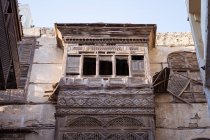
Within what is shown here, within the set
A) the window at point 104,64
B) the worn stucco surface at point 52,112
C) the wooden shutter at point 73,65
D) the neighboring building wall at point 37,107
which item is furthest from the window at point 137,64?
the neighboring building wall at point 37,107

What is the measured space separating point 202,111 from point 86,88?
11.7 feet

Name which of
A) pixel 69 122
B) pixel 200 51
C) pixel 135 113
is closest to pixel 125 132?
pixel 135 113

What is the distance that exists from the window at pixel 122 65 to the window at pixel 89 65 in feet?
2.47

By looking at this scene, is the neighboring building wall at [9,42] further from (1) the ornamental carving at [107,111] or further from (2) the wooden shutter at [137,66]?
(2) the wooden shutter at [137,66]

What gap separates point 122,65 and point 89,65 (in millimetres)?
1045

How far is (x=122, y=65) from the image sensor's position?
42.3 ft

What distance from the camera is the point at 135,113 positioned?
11047 millimetres

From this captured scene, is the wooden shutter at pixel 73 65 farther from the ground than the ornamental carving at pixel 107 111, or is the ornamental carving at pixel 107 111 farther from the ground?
the wooden shutter at pixel 73 65

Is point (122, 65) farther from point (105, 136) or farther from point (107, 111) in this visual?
point (105, 136)

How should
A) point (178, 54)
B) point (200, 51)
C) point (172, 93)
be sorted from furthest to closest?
point (178, 54) → point (172, 93) → point (200, 51)

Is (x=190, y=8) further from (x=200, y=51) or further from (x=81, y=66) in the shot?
(x=81, y=66)

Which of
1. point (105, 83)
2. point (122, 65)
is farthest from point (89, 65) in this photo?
point (105, 83)

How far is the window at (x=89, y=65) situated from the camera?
12805mm

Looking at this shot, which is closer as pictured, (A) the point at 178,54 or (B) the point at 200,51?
(B) the point at 200,51
